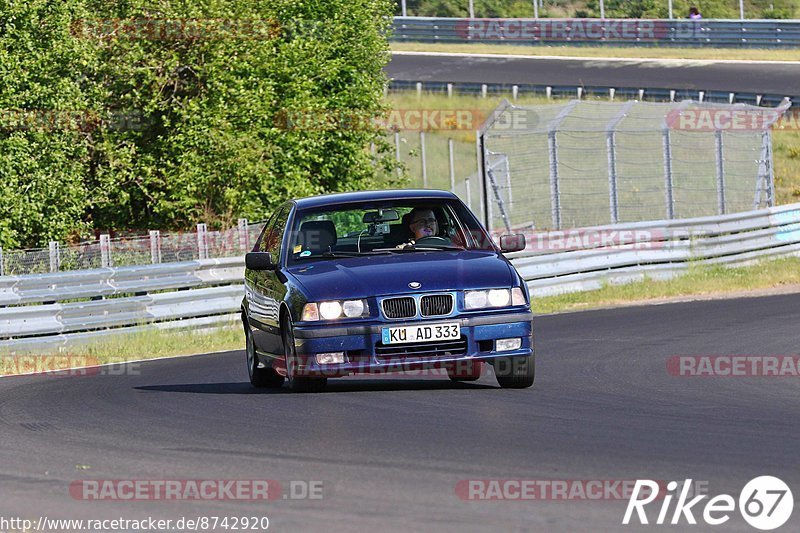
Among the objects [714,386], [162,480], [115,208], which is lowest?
[115,208]

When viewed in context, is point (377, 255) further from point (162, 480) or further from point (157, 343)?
point (157, 343)

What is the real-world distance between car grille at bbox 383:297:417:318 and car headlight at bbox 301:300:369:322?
15 cm

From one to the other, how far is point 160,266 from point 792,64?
1286 inches

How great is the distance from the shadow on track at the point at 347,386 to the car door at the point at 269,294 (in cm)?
44

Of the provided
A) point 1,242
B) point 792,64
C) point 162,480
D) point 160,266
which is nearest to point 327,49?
point 1,242

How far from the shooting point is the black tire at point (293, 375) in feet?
36.4

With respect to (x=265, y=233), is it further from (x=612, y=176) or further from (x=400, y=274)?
(x=612, y=176)

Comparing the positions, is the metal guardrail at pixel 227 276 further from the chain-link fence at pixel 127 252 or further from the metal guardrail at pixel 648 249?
the chain-link fence at pixel 127 252

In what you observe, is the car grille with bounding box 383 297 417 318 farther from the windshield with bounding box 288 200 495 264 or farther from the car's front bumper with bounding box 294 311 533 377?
the windshield with bounding box 288 200 495 264

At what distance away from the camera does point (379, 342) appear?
10727 millimetres

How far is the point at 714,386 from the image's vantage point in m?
11.4

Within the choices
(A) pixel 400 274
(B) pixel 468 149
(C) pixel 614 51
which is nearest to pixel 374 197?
(A) pixel 400 274

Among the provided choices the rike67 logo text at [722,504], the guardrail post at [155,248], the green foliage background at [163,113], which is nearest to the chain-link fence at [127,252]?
the guardrail post at [155,248]

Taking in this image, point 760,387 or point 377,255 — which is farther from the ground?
point 377,255
